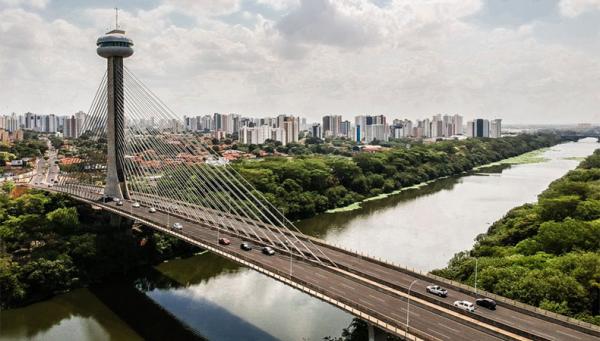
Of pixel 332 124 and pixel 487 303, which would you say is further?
pixel 332 124

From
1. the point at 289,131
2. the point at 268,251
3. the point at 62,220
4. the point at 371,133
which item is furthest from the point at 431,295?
the point at 371,133

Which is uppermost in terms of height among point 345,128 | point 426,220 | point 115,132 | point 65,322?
point 345,128

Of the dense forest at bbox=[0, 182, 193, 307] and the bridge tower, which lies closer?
the dense forest at bbox=[0, 182, 193, 307]

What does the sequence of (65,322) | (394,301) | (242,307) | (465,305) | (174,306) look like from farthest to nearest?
(174,306)
(242,307)
(65,322)
(394,301)
(465,305)

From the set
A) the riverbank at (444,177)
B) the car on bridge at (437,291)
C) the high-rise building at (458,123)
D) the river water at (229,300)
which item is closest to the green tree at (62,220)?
the river water at (229,300)

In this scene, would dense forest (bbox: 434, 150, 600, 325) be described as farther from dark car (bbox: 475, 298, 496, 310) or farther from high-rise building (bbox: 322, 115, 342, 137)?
high-rise building (bbox: 322, 115, 342, 137)

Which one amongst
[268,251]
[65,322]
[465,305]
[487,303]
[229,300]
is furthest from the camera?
[229,300]

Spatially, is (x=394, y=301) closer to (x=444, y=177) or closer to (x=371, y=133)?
(x=444, y=177)

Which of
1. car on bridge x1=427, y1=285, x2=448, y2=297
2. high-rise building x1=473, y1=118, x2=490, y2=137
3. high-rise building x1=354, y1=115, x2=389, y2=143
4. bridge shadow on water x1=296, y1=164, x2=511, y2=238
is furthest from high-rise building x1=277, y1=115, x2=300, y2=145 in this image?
car on bridge x1=427, y1=285, x2=448, y2=297
